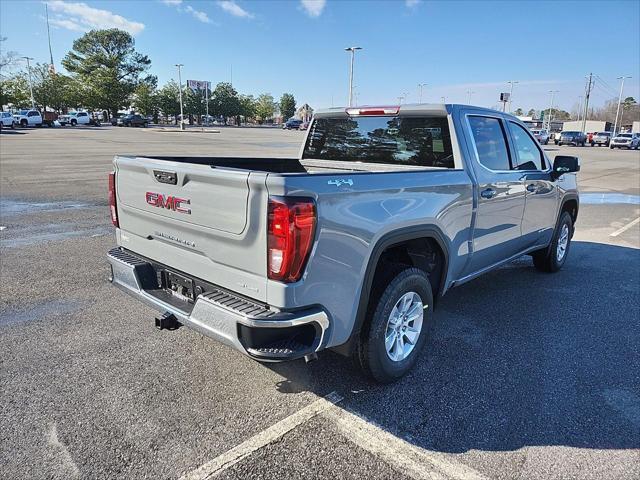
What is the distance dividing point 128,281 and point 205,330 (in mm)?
991

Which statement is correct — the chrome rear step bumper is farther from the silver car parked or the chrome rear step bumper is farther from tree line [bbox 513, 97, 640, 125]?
tree line [bbox 513, 97, 640, 125]

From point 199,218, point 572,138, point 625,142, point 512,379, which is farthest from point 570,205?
point 572,138

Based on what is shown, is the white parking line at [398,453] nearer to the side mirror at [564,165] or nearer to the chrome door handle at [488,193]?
the chrome door handle at [488,193]

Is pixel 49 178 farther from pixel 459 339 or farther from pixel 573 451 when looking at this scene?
pixel 573 451

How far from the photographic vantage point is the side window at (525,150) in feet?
15.4

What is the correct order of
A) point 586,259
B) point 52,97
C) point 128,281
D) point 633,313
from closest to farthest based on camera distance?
point 128,281, point 633,313, point 586,259, point 52,97

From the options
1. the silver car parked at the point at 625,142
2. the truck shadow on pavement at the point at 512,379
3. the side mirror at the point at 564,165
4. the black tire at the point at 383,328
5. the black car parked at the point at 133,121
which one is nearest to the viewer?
the truck shadow on pavement at the point at 512,379

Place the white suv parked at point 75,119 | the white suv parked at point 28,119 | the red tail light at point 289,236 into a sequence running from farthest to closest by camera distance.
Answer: the white suv parked at point 75,119, the white suv parked at point 28,119, the red tail light at point 289,236

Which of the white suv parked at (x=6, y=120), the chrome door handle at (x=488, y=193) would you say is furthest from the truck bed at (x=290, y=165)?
the white suv parked at (x=6, y=120)

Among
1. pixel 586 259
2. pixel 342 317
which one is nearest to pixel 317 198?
pixel 342 317

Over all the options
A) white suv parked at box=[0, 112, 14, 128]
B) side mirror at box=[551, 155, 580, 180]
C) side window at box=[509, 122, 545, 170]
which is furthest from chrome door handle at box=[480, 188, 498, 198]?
white suv parked at box=[0, 112, 14, 128]

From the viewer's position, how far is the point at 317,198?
97.2 inches

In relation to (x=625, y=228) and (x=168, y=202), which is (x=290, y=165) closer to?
(x=168, y=202)

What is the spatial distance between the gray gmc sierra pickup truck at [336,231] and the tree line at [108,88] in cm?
8039
